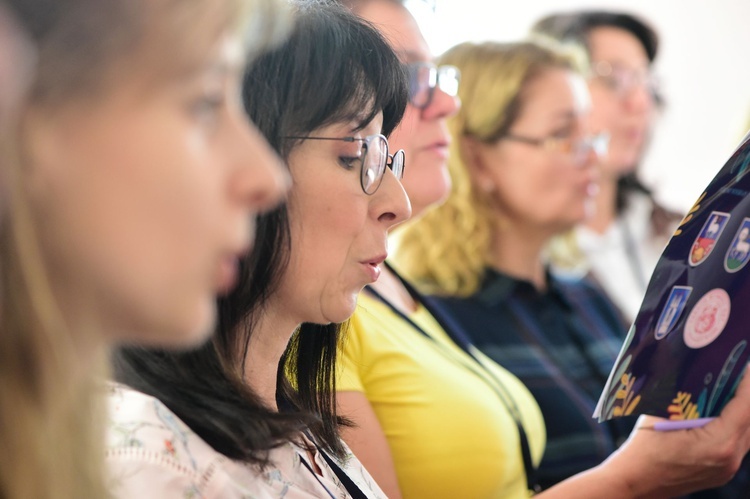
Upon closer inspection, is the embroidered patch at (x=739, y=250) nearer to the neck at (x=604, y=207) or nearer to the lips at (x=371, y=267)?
the lips at (x=371, y=267)

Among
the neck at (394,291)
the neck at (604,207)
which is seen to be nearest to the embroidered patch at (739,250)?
the neck at (394,291)

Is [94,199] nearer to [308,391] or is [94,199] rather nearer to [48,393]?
[48,393]

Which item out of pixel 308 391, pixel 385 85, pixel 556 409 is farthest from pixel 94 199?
pixel 556 409

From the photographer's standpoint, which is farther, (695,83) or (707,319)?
(695,83)

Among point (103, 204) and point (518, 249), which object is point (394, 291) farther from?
point (103, 204)

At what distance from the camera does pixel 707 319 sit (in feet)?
3.65

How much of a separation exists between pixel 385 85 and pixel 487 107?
1.11 meters

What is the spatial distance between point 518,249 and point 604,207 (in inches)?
38.4

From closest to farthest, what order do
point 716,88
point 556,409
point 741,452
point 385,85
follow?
1. point 385,85
2. point 741,452
3. point 556,409
4. point 716,88

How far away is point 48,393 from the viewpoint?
21.5 inches

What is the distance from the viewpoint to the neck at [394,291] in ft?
5.19

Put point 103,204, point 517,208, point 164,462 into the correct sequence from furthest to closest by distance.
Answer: point 517,208 → point 164,462 → point 103,204

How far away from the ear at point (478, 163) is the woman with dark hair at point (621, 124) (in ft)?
2.63

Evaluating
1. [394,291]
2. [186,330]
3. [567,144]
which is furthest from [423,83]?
[186,330]
